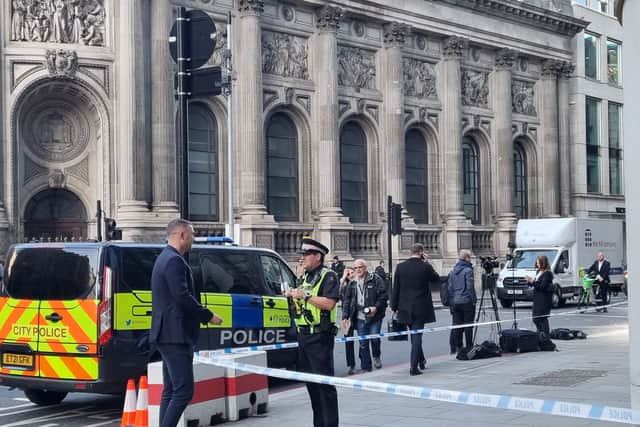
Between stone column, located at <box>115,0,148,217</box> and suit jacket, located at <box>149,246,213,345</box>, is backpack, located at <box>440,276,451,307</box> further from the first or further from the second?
stone column, located at <box>115,0,148,217</box>

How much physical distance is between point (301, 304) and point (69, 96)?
81.3 ft

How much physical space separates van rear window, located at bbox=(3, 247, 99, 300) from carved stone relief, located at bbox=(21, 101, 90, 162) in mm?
20547

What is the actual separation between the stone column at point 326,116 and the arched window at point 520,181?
49.4ft

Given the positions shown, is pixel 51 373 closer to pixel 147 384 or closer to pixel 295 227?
pixel 147 384

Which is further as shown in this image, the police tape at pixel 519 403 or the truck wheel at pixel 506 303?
the truck wheel at pixel 506 303

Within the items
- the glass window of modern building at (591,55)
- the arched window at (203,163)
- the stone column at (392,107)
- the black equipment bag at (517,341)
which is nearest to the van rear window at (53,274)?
the black equipment bag at (517,341)

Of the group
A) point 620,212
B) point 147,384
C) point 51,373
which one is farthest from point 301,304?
point 620,212

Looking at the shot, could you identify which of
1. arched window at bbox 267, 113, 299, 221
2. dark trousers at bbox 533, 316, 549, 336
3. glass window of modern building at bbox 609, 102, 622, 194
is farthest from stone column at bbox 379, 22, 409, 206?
dark trousers at bbox 533, 316, 549, 336

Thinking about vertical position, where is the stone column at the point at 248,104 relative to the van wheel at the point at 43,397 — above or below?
above

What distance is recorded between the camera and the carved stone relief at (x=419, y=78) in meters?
44.0

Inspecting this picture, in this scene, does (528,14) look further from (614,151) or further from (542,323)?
(542,323)

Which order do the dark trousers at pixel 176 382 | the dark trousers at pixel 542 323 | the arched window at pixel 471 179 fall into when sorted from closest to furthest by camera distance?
the dark trousers at pixel 176 382
the dark trousers at pixel 542 323
the arched window at pixel 471 179

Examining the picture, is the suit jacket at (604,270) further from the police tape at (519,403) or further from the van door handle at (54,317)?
the police tape at (519,403)

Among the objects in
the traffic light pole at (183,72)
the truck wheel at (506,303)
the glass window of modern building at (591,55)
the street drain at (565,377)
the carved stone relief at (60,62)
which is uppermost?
the glass window of modern building at (591,55)
